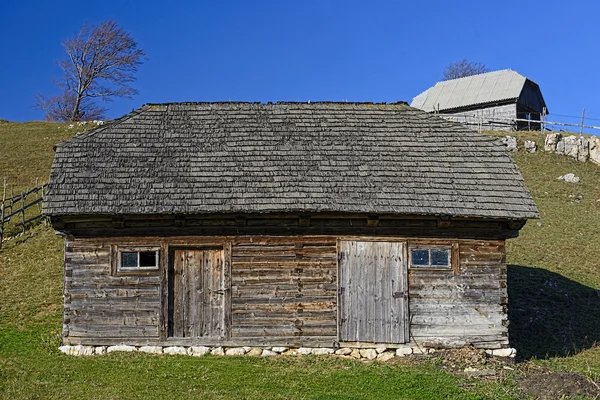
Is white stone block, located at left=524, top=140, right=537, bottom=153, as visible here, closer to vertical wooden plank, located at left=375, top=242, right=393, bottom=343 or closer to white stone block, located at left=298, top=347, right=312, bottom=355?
vertical wooden plank, located at left=375, top=242, right=393, bottom=343

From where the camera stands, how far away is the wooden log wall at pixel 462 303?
1379 cm

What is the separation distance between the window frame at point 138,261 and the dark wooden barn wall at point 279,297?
0.31 feet

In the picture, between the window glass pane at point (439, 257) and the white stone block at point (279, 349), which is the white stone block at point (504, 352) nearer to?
the window glass pane at point (439, 257)

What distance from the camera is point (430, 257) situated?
14.0 m

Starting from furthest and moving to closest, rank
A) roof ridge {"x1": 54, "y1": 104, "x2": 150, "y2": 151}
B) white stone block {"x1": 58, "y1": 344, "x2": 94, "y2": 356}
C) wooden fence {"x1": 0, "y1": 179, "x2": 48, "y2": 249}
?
1. wooden fence {"x1": 0, "y1": 179, "x2": 48, "y2": 249}
2. roof ridge {"x1": 54, "y1": 104, "x2": 150, "y2": 151}
3. white stone block {"x1": 58, "y1": 344, "x2": 94, "y2": 356}

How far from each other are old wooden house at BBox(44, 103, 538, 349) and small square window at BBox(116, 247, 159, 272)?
0.07ft

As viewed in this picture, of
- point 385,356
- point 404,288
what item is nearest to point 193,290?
point 385,356

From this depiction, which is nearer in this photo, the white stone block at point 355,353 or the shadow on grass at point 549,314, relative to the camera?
the white stone block at point 355,353

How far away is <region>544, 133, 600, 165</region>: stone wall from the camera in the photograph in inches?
1550

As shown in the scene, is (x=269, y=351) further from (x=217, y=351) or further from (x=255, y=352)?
(x=217, y=351)

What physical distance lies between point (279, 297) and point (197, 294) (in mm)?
1771

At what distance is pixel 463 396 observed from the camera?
35.0 feet

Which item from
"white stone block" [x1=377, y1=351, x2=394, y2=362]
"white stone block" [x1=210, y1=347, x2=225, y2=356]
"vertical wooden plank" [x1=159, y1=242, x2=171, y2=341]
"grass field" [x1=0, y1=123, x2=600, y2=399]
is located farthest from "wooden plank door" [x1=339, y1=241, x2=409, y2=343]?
"vertical wooden plank" [x1=159, y1=242, x2=171, y2=341]

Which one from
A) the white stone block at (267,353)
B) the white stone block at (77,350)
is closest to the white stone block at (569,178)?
the white stone block at (267,353)
